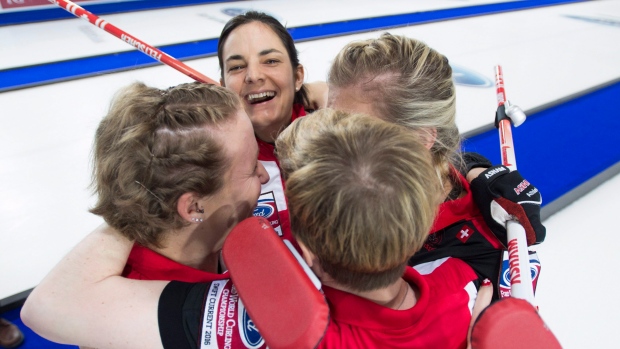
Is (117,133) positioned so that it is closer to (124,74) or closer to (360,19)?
(124,74)

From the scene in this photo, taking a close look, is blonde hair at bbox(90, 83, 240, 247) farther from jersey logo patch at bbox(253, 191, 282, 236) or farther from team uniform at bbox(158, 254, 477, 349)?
jersey logo patch at bbox(253, 191, 282, 236)

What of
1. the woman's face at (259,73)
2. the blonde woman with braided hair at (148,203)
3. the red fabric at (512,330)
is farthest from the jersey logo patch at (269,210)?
the red fabric at (512,330)

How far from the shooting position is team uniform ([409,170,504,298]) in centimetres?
92

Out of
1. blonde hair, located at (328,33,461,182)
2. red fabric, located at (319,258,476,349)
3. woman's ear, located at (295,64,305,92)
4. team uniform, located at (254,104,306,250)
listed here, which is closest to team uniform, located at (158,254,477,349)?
red fabric, located at (319,258,476,349)

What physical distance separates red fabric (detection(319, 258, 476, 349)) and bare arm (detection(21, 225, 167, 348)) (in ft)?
0.95

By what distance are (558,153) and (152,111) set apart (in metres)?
1.99

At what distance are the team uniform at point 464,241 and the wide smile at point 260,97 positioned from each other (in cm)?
70

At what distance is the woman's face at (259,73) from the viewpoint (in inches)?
54.5

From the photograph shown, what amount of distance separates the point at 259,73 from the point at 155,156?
0.64m

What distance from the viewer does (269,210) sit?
1.34 meters

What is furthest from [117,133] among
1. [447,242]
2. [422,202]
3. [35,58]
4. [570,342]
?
[35,58]

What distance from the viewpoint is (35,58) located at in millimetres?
3223

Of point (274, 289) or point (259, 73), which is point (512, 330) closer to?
point (274, 289)

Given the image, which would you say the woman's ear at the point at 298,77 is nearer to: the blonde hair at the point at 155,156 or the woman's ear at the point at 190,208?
the blonde hair at the point at 155,156
